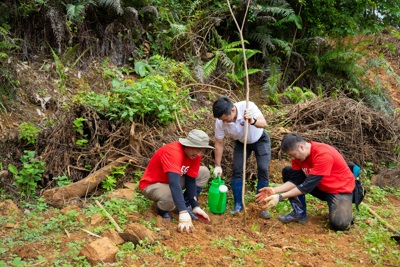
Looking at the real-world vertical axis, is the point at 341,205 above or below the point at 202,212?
above

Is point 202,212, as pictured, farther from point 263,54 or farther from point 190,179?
point 263,54

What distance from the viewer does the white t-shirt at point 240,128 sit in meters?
4.77

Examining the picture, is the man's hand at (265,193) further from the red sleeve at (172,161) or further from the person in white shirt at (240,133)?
the red sleeve at (172,161)

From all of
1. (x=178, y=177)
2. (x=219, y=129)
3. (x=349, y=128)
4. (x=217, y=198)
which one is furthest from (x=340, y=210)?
(x=349, y=128)

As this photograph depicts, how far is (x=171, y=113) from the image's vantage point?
6.27m

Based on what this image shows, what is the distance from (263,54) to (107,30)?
384 cm

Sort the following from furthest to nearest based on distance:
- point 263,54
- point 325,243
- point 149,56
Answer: point 263,54
point 149,56
point 325,243

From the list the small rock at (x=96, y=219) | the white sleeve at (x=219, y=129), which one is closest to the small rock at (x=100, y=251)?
the small rock at (x=96, y=219)

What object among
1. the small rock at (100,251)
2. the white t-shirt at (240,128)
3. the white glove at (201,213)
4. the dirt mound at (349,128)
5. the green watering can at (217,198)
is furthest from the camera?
the dirt mound at (349,128)

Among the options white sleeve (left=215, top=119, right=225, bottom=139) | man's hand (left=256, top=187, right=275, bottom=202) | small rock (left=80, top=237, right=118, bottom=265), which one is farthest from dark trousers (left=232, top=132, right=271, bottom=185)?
small rock (left=80, top=237, right=118, bottom=265)

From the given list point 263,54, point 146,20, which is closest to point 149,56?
point 146,20

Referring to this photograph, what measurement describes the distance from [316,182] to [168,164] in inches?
63.4

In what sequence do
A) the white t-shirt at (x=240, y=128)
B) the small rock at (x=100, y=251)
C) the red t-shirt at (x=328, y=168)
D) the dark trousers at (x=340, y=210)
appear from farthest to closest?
1. the white t-shirt at (x=240, y=128)
2. the dark trousers at (x=340, y=210)
3. the red t-shirt at (x=328, y=168)
4. the small rock at (x=100, y=251)

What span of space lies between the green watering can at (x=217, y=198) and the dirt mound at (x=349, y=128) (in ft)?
8.83
